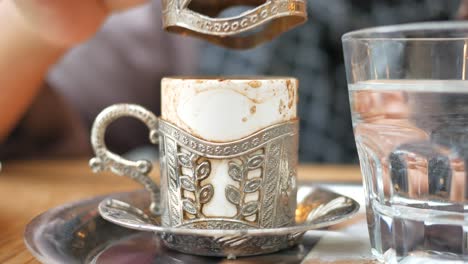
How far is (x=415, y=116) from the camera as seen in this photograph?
306 millimetres

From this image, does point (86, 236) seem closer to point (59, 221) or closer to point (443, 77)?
point (59, 221)

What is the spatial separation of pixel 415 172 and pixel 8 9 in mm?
462

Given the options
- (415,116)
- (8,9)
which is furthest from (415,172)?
(8,9)

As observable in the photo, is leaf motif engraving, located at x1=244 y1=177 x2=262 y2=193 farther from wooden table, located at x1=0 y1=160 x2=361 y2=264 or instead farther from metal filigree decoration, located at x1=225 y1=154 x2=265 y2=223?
wooden table, located at x1=0 y1=160 x2=361 y2=264

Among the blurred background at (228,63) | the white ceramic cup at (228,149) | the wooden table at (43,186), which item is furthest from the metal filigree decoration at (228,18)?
the blurred background at (228,63)

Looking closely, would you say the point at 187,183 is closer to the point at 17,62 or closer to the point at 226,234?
the point at 226,234

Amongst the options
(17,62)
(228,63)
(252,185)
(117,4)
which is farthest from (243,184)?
(228,63)

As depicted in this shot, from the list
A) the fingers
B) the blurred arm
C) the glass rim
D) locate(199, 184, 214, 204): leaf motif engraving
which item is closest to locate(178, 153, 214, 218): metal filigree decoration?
locate(199, 184, 214, 204): leaf motif engraving

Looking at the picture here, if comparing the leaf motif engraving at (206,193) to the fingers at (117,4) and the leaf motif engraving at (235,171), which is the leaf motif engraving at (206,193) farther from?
the fingers at (117,4)

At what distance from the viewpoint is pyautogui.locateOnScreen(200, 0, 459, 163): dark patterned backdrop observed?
114 centimetres

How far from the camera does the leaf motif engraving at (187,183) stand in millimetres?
345

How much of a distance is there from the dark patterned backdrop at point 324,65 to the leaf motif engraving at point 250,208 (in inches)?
31.0

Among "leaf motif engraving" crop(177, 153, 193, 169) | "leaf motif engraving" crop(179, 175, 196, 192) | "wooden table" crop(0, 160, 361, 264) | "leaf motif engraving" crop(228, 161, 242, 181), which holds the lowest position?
"wooden table" crop(0, 160, 361, 264)

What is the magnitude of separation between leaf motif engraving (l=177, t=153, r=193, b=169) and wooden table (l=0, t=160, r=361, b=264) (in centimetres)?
10
